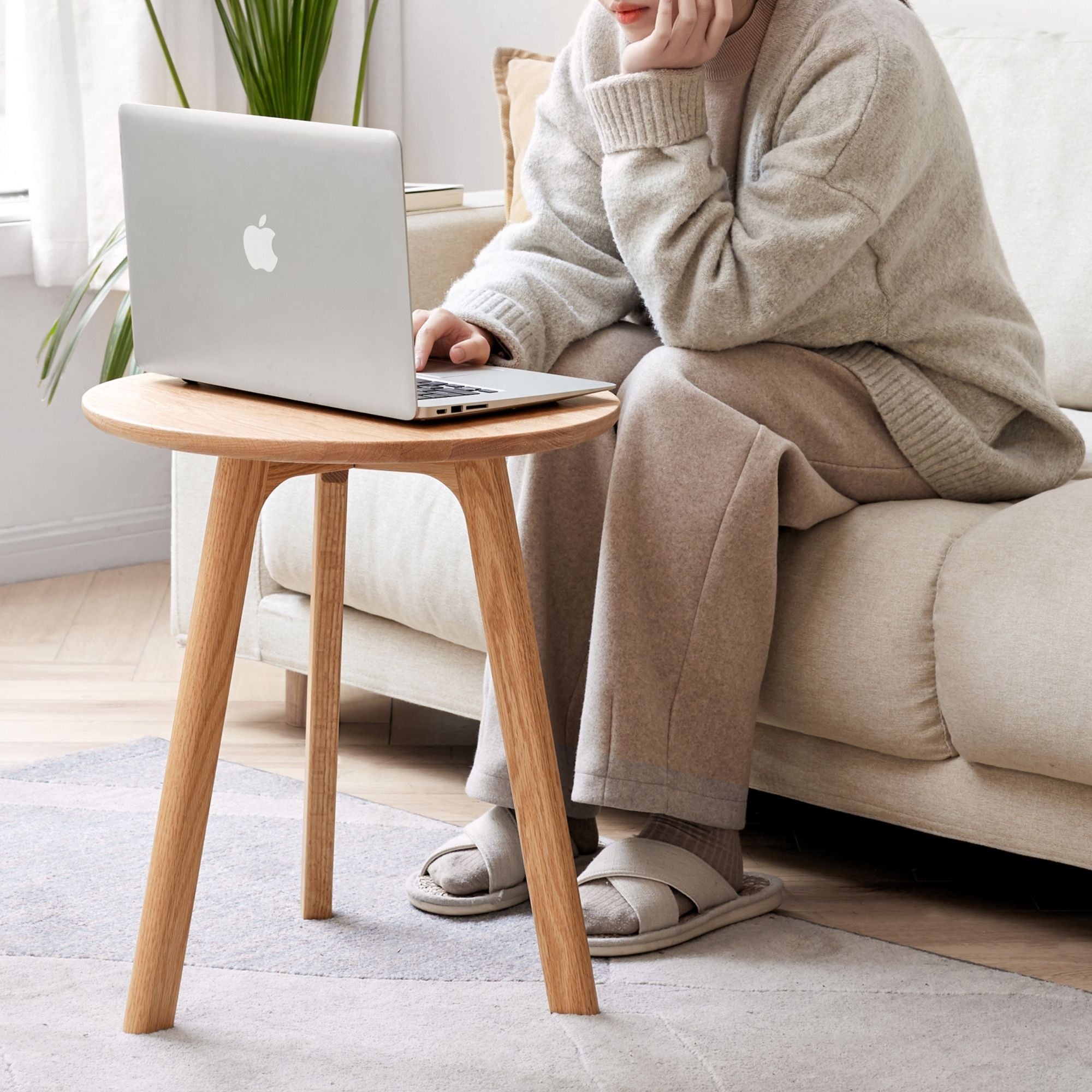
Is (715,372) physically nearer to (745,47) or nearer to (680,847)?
(745,47)

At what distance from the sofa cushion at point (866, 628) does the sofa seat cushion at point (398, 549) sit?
0.31 m

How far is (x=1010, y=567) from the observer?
1.28 m

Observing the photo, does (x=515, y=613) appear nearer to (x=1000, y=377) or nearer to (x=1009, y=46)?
(x=1000, y=377)

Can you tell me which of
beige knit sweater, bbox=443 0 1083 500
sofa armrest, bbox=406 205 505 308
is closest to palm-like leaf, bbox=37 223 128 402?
sofa armrest, bbox=406 205 505 308

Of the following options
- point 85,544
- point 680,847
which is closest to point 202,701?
point 680,847

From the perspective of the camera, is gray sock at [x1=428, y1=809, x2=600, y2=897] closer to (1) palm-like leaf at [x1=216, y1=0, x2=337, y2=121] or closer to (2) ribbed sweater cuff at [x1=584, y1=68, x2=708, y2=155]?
(2) ribbed sweater cuff at [x1=584, y1=68, x2=708, y2=155]

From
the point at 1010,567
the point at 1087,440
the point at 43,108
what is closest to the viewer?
the point at 1010,567

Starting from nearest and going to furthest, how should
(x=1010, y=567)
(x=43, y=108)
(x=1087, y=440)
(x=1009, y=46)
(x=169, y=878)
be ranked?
(x=169, y=878) < (x=1010, y=567) < (x=1087, y=440) < (x=1009, y=46) < (x=43, y=108)

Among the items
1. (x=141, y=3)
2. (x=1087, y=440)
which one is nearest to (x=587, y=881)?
(x=1087, y=440)

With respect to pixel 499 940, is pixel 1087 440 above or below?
above

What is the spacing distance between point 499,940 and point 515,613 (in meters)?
0.35

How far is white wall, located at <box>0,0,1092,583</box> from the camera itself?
2.53 meters

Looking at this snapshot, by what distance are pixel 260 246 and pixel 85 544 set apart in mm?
1690

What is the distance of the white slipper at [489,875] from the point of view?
4.49 ft
